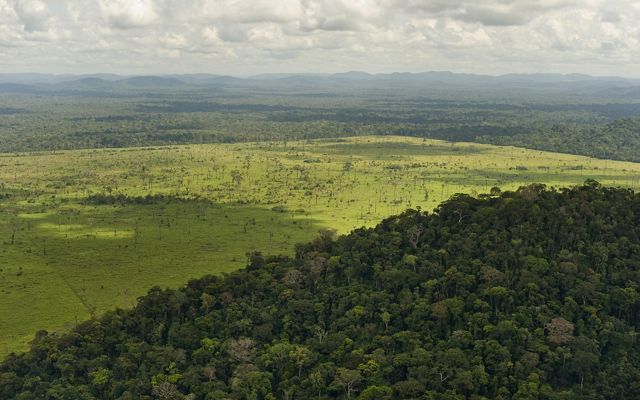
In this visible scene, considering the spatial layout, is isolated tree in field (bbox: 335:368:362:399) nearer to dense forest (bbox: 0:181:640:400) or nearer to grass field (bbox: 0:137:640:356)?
dense forest (bbox: 0:181:640:400)

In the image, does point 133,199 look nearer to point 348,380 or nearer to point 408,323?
point 408,323

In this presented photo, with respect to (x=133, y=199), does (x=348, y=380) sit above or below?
above

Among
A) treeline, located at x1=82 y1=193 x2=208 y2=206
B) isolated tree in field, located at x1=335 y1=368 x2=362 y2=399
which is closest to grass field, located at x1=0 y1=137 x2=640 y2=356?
treeline, located at x1=82 y1=193 x2=208 y2=206

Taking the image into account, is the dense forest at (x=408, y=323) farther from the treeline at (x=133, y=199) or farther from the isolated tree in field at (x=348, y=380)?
the treeline at (x=133, y=199)

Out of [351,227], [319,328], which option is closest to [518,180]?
[351,227]

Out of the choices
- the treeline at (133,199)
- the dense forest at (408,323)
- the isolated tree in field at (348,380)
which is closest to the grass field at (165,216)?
the treeline at (133,199)

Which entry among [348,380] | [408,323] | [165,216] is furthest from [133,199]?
[348,380]
